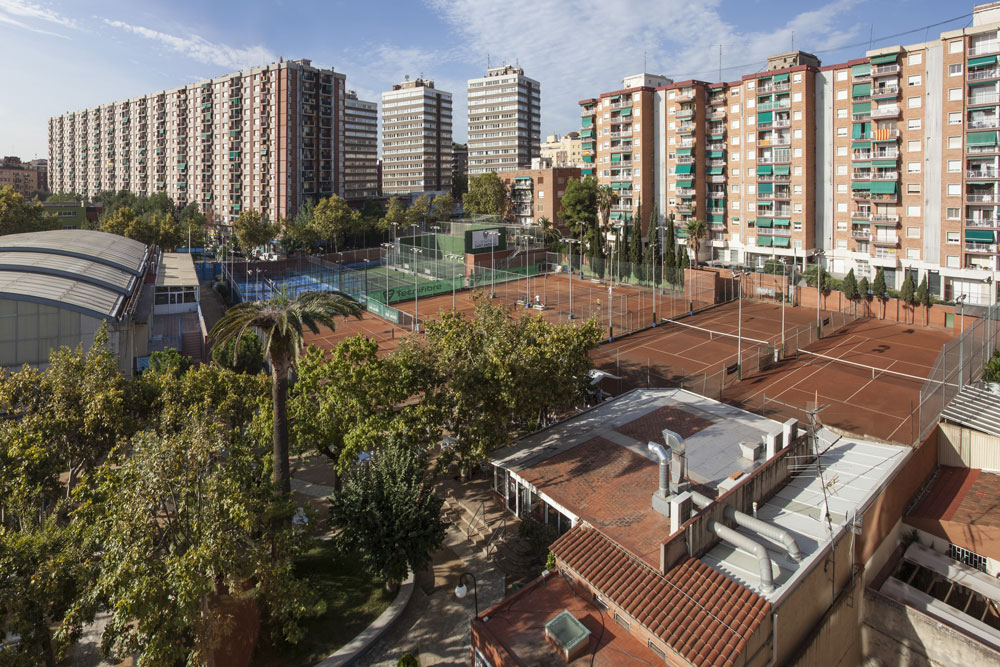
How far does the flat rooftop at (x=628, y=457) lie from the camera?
16.6 m

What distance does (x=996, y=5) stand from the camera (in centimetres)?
4762

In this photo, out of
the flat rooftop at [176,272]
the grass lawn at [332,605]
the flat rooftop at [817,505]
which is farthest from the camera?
the flat rooftop at [176,272]

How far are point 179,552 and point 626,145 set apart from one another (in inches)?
2909

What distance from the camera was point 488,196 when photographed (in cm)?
9488

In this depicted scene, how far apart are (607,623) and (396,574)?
19.5ft

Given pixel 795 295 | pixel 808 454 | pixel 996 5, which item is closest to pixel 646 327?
pixel 795 295

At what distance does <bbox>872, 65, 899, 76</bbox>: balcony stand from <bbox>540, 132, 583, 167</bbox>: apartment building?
83973 millimetres

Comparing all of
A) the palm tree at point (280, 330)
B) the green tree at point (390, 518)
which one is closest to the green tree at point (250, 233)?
the palm tree at point (280, 330)

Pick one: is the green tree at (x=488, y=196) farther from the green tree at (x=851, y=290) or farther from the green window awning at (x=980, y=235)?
the green window awning at (x=980, y=235)

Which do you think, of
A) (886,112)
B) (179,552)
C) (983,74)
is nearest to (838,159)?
(886,112)

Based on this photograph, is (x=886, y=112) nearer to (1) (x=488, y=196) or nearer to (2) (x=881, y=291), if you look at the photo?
(2) (x=881, y=291)

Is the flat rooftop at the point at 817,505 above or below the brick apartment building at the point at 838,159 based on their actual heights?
below

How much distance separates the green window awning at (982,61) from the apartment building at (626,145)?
105ft

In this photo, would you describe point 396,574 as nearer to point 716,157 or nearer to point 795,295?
point 795,295
